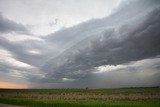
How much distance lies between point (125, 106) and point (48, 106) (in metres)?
11.0

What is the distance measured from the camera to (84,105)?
3228cm

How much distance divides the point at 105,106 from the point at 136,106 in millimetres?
4014

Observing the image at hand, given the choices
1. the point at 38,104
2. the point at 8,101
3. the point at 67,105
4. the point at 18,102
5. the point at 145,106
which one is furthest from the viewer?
the point at 8,101

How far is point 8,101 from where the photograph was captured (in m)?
42.0

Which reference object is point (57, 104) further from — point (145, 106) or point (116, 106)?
point (145, 106)

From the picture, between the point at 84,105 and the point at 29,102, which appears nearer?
the point at 84,105

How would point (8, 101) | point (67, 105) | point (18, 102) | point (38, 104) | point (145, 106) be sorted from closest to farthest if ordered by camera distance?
point (145, 106) < point (67, 105) < point (38, 104) < point (18, 102) < point (8, 101)

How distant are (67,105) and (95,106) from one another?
13.7ft

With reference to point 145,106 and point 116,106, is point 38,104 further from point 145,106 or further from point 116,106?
point 145,106

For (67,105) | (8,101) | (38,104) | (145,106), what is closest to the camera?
(145,106)

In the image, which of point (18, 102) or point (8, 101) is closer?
point (18, 102)

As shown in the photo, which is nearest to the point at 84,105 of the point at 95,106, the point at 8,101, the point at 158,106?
the point at 95,106

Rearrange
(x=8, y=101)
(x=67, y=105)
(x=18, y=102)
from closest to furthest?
(x=67, y=105), (x=18, y=102), (x=8, y=101)

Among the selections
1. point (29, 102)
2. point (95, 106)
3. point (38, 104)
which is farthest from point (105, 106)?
point (29, 102)
